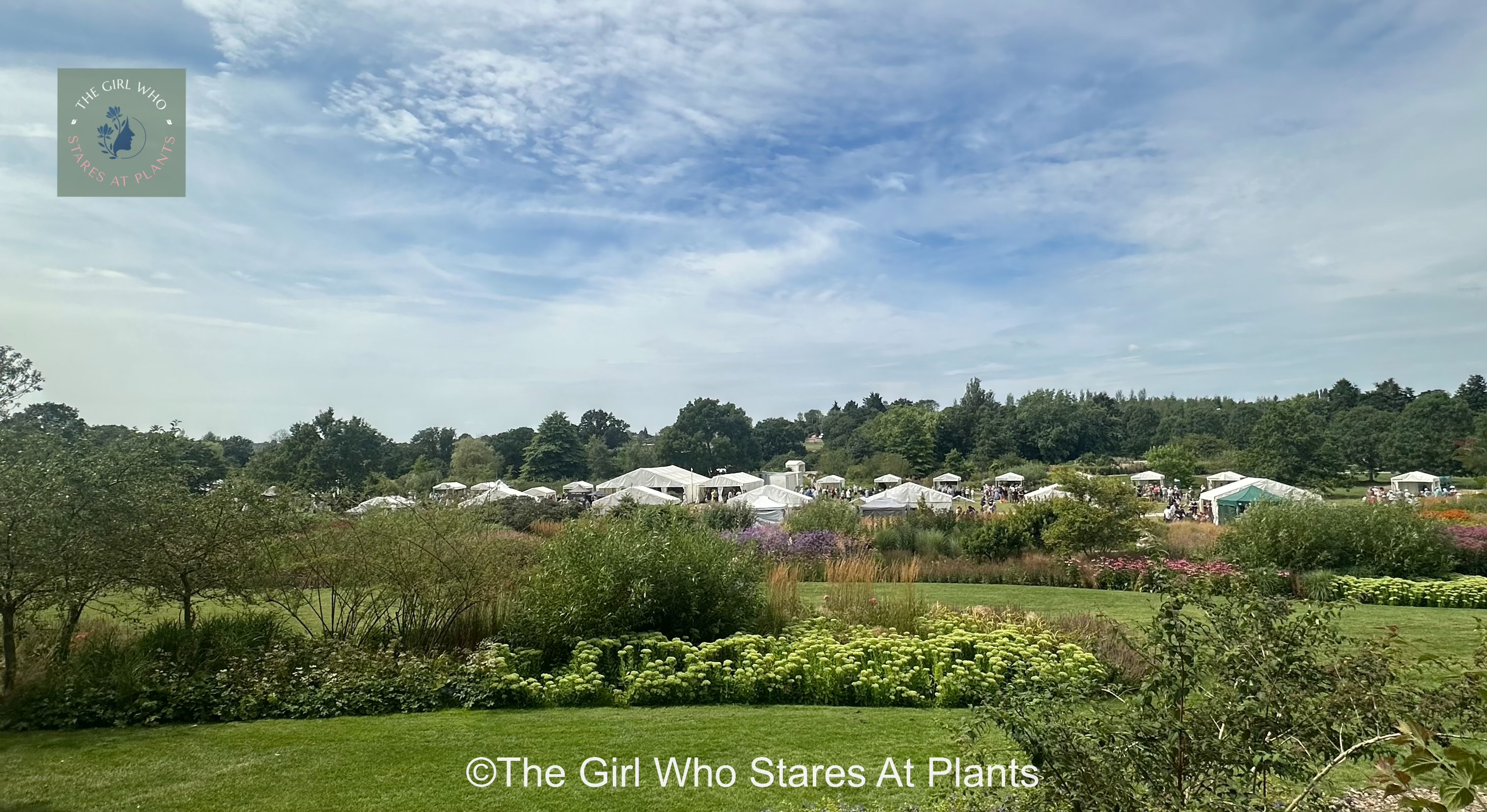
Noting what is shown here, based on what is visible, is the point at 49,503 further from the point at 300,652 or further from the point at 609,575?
the point at 609,575

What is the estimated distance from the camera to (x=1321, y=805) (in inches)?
87.4

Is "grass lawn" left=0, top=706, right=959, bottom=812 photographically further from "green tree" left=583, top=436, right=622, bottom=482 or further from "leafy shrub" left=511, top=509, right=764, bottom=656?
"green tree" left=583, top=436, right=622, bottom=482

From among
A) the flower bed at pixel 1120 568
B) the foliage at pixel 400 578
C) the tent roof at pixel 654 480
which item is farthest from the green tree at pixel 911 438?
the foliage at pixel 400 578

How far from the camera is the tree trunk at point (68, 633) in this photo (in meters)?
6.86

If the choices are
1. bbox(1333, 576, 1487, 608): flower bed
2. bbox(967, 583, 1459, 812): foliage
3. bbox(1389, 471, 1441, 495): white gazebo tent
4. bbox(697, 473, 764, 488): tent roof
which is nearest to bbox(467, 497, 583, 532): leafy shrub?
bbox(1333, 576, 1487, 608): flower bed

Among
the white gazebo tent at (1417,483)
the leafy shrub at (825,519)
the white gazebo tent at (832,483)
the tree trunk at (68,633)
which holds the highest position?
the tree trunk at (68,633)

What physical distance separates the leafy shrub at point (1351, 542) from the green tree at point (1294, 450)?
26.3 meters

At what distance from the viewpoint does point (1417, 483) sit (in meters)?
38.5

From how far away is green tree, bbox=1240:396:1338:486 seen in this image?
37.1 metres

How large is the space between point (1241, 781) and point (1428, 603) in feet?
42.9

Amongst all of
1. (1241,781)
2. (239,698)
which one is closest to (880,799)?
(1241,781)

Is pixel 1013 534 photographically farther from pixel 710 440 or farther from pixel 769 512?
pixel 710 440

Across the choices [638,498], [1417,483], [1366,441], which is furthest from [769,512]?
[1366,441]

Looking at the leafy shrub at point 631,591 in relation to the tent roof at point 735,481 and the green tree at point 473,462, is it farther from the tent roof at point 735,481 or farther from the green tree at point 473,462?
the green tree at point 473,462
